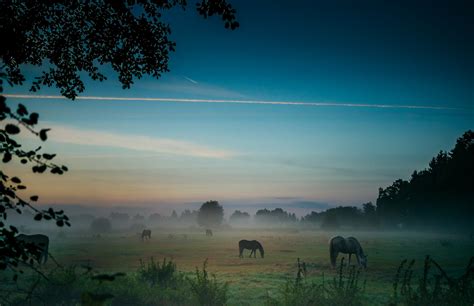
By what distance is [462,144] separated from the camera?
65.5 meters

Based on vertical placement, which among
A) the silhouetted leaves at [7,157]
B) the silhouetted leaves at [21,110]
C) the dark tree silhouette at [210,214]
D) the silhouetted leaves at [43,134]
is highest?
the silhouetted leaves at [21,110]

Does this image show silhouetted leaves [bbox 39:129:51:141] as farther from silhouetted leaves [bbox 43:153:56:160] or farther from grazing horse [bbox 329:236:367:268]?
grazing horse [bbox 329:236:367:268]

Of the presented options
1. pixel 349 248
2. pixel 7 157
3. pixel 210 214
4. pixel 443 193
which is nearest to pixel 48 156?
pixel 7 157

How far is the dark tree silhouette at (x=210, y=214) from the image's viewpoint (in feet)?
564

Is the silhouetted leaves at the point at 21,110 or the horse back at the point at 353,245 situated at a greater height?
the silhouetted leaves at the point at 21,110

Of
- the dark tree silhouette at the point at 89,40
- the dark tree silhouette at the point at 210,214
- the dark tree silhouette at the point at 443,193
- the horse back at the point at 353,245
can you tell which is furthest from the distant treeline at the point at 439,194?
the dark tree silhouette at the point at 210,214

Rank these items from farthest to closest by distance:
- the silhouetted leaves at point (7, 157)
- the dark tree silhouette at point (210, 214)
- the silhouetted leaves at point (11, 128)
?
1. the dark tree silhouette at point (210, 214)
2. the silhouetted leaves at point (7, 157)
3. the silhouetted leaves at point (11, 128)

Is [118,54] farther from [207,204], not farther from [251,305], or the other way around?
[207,204]

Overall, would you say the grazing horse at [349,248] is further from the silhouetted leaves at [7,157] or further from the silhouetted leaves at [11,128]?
the silhouetted leaves at [11,128]

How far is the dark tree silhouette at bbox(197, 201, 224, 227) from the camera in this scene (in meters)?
172

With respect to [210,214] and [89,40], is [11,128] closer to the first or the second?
[89,40]

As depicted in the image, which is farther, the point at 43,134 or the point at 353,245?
the point at 353,245

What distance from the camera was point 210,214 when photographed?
6806 inches

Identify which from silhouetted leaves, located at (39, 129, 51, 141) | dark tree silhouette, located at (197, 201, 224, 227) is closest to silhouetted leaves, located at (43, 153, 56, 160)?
silhouetted leaves, located at (39, 129, 51, 141)
